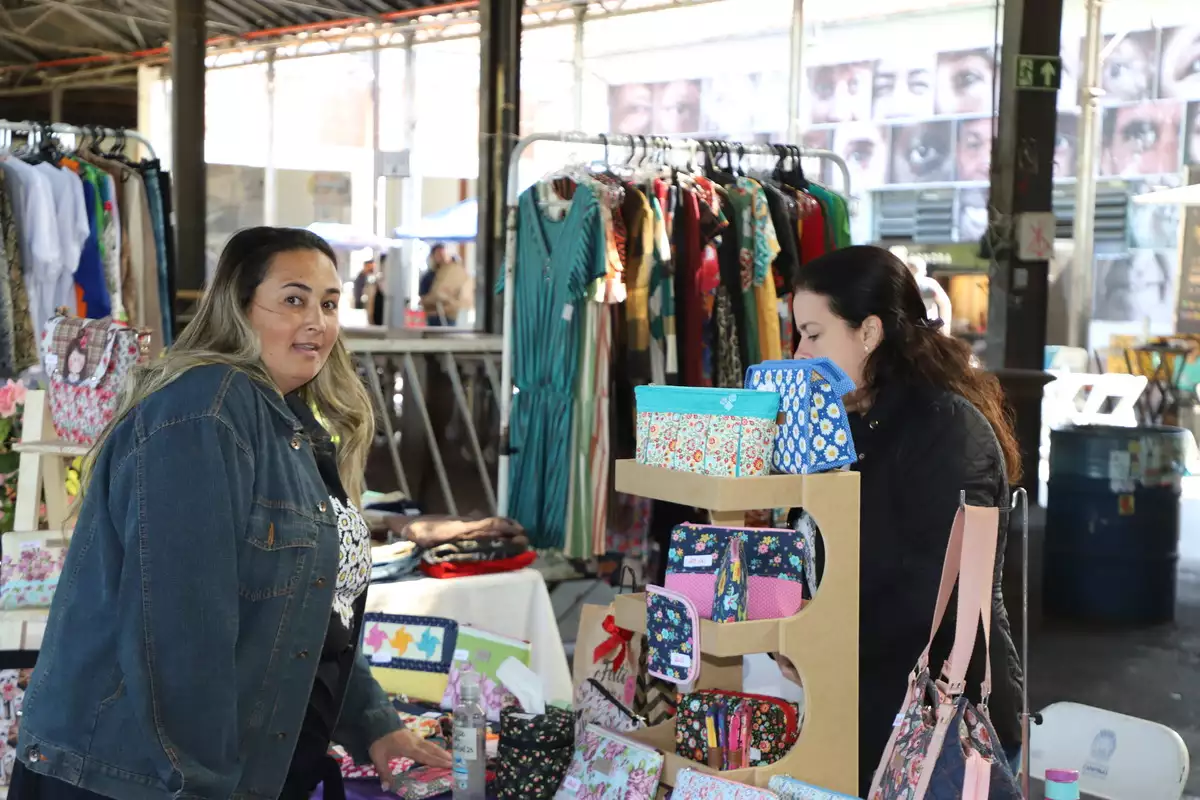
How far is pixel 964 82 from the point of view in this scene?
1170cm

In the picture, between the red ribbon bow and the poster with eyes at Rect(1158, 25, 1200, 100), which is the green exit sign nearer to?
the red ribbon bow

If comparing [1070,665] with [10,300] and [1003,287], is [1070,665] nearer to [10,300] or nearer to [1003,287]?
[1003,287]

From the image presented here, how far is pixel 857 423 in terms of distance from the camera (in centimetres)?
240

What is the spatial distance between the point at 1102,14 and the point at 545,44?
513cm

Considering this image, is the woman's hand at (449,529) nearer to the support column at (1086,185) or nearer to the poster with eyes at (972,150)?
the support column at (1086,185)

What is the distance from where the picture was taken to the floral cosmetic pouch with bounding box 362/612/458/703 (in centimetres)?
302

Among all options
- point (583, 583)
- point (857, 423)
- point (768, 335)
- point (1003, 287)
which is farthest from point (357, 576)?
point (1003, 287)

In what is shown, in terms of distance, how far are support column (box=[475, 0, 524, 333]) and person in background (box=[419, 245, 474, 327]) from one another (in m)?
6.51

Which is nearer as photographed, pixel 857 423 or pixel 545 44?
pixel 857 423

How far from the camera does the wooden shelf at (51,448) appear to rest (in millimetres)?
3312

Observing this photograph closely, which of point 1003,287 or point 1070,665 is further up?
point 1003,287

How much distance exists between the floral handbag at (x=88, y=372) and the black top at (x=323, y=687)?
1414mm

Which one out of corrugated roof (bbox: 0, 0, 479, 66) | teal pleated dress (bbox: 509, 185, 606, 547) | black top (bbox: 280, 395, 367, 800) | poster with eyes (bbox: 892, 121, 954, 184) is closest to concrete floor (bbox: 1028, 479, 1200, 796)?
teal pleated dress (bbox: 509, 185, 606, 547)

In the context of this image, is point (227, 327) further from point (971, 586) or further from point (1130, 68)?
point (1130, 68)
